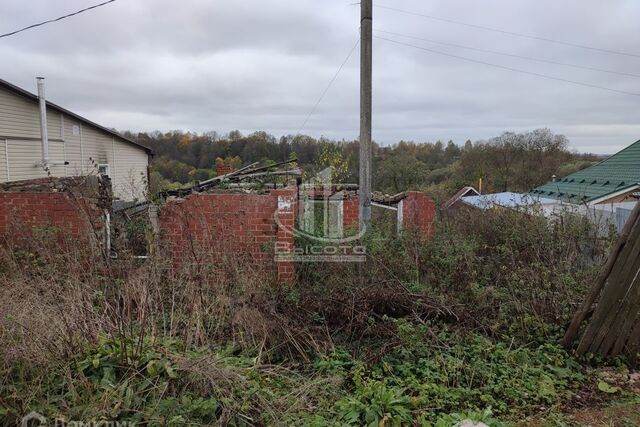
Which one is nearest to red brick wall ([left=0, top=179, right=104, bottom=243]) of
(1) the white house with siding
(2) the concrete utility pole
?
(1) the white house with siding

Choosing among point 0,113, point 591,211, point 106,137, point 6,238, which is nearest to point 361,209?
point 591,211

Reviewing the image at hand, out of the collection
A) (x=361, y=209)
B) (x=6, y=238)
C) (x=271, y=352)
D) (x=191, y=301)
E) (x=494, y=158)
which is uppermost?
(x=494, y=158)

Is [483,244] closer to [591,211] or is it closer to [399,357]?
[591,211]

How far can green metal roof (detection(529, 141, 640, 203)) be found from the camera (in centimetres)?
1293

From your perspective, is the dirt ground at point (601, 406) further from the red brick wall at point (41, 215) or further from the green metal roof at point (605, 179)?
the green metal roof at point (605, 179)

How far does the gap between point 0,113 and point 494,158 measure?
103 feet

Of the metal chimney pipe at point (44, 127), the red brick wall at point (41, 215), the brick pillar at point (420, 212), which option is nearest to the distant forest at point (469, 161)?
the metal chimney pipe at point (44, 127)

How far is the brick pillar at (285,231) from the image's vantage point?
18.9 ft

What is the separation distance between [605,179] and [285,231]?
14157 millimetres

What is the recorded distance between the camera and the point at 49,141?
15406mm

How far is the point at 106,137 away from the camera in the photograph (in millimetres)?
20359

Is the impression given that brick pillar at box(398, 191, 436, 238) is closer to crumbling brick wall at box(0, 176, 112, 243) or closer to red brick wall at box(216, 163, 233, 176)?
crumbling brick wall at box(0, 176, 112, 243)

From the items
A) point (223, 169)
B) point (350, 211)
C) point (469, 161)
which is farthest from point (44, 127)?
point (469, 161)

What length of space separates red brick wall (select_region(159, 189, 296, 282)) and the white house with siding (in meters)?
4.60
